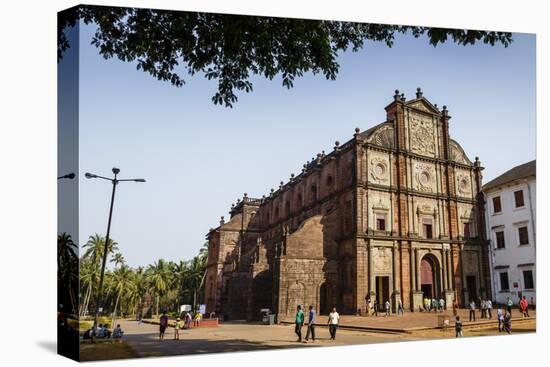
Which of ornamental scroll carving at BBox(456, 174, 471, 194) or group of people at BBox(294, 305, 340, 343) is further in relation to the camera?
ornamental scroll carving at BBox(456, 174, 471, 194)

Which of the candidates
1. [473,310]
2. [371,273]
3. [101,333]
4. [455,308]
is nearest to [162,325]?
[101,333]

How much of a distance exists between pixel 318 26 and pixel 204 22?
278 cm

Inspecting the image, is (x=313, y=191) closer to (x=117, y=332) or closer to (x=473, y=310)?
(x=473, y=310)

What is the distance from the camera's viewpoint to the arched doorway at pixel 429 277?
1918 centimetres

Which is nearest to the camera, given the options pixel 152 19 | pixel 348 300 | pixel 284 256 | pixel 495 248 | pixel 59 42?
pixel 152 19

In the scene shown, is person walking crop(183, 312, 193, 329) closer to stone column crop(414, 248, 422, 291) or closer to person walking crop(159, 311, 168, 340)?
person walking crop(159, 311, 168, 340)

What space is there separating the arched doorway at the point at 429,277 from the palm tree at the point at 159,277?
9462mm

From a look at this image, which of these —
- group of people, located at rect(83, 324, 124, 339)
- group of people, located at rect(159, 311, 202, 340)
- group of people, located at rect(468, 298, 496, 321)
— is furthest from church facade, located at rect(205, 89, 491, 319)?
group of people, located at rect(83, 324, 124, 339)

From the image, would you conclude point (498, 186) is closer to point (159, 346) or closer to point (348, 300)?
point (348, 300)

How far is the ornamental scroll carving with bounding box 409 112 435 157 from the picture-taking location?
2058 centimetres

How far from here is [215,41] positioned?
483 inches

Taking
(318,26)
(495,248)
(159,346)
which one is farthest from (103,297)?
(495,248)

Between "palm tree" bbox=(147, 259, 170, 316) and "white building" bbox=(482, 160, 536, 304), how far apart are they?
470 inches

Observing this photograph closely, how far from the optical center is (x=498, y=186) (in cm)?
2002
